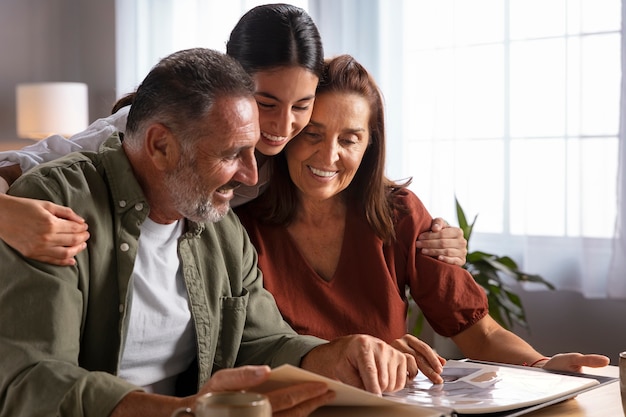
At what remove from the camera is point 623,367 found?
1212 millimetres

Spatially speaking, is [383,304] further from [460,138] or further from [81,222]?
[460,138]

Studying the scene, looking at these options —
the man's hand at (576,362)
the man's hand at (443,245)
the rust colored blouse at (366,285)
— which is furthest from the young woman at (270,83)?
the man's hand at (576,362)

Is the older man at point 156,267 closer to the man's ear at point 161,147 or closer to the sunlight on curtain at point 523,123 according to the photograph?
the man's ear at point 161,147

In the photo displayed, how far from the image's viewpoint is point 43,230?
124 cm

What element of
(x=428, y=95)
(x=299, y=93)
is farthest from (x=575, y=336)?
(x=299, y=93)

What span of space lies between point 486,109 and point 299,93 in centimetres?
221

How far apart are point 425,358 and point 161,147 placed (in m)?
0.57

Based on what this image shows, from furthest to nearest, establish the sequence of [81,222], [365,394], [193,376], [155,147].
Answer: [193,376]
[155,147]
[81,222]
[365,394]

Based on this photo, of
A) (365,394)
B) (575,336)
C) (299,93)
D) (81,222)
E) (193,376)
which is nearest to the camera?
(365,394)

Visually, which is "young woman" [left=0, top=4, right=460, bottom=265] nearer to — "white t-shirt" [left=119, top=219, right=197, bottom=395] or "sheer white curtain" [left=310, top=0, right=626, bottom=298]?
"white t-shirt" [left=119, top=219, right=197, bottom=395]

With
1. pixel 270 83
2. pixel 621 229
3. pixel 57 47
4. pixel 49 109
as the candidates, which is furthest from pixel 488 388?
pixel 57 47

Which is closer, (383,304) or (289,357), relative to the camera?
(289,357)

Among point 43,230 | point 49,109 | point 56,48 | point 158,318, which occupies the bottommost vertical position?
point 158,318

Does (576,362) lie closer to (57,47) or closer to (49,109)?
(49,109)
